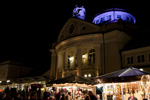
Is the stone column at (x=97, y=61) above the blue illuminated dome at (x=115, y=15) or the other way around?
the other way around

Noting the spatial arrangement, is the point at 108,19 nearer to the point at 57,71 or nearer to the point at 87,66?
the point at 87,66

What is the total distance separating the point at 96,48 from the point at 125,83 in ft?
53.2

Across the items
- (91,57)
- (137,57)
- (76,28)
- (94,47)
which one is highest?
(76,28)

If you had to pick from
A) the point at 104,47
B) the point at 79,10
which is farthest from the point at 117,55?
the point at 79,10

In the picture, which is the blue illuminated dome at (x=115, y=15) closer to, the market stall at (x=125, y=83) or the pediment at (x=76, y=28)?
the pediment at (x=76, y=28)

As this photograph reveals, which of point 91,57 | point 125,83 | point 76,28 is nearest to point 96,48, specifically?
point 91,57

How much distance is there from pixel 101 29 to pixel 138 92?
1817 centimetres

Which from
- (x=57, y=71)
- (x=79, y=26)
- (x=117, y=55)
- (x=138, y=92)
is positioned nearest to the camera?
(x=138, y=92)

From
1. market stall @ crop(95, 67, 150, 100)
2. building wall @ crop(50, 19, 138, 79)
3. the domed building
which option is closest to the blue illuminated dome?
the domed building

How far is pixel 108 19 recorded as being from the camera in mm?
35594

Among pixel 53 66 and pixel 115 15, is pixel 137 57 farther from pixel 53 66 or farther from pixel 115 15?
pixel 53 66

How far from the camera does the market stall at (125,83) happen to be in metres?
9.59

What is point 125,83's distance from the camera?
1302 cm

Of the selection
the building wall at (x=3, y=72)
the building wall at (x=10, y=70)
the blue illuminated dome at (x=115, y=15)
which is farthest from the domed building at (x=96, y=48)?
the building wall at (x=3, y=72)
